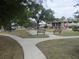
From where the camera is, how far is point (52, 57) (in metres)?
12.9

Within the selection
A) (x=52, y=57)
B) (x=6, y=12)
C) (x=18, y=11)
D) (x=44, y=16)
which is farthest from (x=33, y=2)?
(x=44, y=16)

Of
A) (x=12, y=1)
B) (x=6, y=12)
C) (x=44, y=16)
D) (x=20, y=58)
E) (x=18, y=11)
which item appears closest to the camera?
(x=20, y=58)

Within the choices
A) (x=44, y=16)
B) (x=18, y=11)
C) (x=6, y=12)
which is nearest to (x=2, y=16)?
(x=6, y=12)

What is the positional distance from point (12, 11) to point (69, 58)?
674 centimetres

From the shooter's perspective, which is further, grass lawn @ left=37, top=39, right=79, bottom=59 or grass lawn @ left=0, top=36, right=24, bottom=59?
grass lawn @ left=0, top=36, right=24, bottom=59

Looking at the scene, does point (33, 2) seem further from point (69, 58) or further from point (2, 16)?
point (69, 58)

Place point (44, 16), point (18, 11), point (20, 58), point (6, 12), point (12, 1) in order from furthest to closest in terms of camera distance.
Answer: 1. point (44, 16)
2. point (18, 11)
3. point (6, 12)
4. point (12, 1)
5. point (20, 58)

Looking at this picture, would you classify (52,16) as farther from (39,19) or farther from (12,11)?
(12,11)

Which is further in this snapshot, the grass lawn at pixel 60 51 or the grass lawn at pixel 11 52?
the grass lawn at pixel 11 52

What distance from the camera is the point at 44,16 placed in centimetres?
10269

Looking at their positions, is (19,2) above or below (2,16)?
above

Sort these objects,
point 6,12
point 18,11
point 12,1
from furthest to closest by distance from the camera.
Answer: point 18,11, point 6,12, point 12,1

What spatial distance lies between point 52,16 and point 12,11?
90.0 meters

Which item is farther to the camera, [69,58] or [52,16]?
[52,16]
